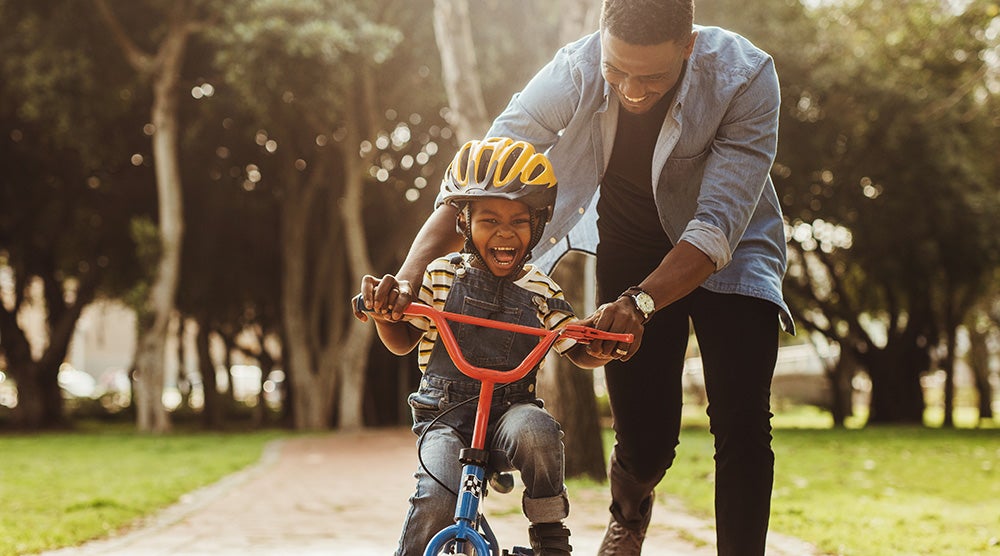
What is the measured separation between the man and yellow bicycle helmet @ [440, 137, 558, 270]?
0.23 metres

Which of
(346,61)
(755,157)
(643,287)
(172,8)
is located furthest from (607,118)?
(172,8)

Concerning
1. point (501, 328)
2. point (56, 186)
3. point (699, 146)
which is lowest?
point (501, 328)

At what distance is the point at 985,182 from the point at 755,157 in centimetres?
2008

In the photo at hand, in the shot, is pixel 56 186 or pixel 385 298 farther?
pixel 56 186

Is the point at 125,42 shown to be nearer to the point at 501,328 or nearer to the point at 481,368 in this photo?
the point at 481,368

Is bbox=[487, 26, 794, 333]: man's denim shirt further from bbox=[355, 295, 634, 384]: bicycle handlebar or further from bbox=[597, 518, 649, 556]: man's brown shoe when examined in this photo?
bbox=[597, 518, 649, 556]: man's brown shoe

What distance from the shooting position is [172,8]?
18938 millimetres

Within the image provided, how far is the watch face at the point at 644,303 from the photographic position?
2.94 meters

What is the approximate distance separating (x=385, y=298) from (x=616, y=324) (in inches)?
24.1

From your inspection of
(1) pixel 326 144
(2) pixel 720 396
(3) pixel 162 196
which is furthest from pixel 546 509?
(1) pixel 326 144

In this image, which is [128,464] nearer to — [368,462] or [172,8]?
[368,462]

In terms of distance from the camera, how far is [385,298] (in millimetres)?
2875

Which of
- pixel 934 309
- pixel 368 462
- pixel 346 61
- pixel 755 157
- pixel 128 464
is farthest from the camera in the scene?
pixel 934 309

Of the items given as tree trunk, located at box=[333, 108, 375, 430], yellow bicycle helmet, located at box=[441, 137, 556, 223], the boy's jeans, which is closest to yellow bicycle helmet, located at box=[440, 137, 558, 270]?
yellow bicycle helmet, located at box=[441, 137, 556, 223]
